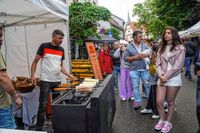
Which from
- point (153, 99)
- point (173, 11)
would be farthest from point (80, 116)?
point (173, 11)

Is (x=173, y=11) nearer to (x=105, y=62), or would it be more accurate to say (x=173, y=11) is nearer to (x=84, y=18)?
(x=84, y=18)

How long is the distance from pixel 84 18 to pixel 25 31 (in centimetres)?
548

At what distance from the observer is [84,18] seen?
13.4m

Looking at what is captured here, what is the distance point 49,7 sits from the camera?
5785mm

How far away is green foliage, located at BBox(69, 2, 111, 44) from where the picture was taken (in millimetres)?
13562

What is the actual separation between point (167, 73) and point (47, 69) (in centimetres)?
229

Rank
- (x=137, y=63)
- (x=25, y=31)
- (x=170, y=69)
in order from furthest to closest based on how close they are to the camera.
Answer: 1. (x=25, y=31)
2. (x=137, y=63)
3. (x=170, y=69)

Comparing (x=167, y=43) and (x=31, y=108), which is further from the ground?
(x=167, y=43)

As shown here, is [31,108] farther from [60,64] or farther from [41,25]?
[41,25]

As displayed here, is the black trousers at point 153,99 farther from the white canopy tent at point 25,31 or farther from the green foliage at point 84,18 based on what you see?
the green foliage at point 84,18

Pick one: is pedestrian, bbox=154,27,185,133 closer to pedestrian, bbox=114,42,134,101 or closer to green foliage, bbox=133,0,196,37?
pedestrian, bbox=114,42,134,101

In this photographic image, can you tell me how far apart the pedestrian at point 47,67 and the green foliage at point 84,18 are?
748 centimetres

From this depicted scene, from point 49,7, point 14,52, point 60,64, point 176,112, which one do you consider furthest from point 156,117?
point 14,52

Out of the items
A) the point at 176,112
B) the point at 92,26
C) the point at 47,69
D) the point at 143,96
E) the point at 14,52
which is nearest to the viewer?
the point at 47,69
